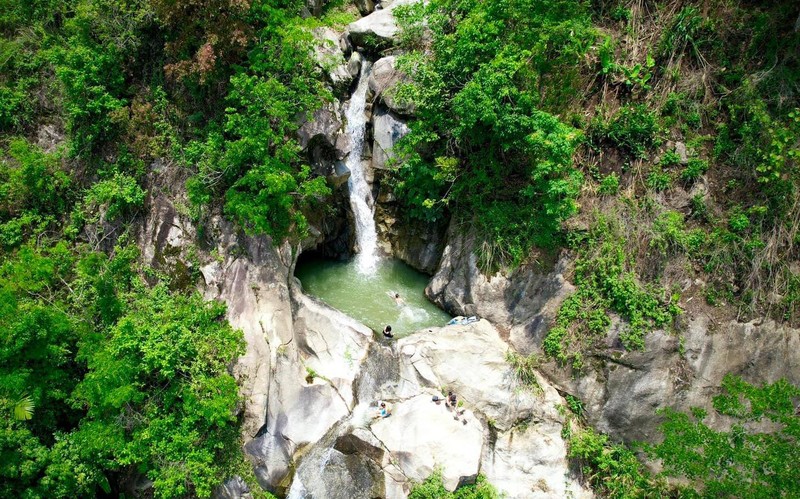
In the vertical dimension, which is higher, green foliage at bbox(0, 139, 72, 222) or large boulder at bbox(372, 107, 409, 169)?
large boulder at bbox(372, 107, 409, 169)

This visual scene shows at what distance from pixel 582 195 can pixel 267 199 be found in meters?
10.1

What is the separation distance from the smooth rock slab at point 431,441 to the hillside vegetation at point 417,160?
0.64 m

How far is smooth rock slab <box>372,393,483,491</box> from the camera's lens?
39.3ft

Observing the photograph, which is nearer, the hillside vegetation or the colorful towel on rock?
the hillside vegetation

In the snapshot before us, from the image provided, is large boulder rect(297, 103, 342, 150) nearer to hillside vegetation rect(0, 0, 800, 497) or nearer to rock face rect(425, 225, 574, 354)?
hillside vegetation rect(0, 0, 800, 497)

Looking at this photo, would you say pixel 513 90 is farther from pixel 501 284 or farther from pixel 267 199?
pixel 267 199

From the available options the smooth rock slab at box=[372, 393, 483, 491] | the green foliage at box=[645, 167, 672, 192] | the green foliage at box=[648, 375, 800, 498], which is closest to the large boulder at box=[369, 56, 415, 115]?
the green foliage at box=[645, 167, 672, 192]

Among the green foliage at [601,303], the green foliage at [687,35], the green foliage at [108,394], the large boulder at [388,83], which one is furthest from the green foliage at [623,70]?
the green foliage at [108,394]

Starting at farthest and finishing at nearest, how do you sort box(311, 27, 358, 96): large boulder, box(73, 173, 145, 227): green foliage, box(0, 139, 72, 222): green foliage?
1. box(311, 27, 358, 96): large boulder
2. box(73, 173, 145, 227): green foliage
3. box(0, 139, 72, 222): green foliage

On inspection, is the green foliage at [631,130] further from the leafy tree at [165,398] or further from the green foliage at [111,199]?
the green foliage at [111,199]

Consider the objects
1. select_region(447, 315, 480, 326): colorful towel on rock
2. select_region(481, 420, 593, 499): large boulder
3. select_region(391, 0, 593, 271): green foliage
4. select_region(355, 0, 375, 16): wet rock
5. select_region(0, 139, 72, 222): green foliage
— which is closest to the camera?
select_region(481, 420, 593, 499): large boulder

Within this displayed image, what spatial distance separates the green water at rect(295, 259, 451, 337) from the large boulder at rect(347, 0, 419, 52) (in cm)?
864

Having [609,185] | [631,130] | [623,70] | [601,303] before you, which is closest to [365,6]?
[623,70]

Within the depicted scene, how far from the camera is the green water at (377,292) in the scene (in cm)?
1584
